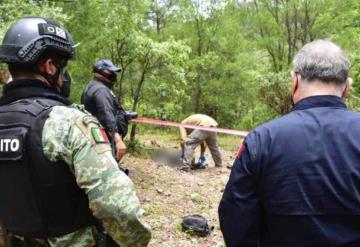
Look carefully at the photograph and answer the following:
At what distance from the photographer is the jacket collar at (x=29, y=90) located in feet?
7.20

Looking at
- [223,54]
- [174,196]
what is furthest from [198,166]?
[223,54]

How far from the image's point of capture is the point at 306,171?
1903 millimetres

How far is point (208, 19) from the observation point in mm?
19875

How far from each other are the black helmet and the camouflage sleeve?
307 mm

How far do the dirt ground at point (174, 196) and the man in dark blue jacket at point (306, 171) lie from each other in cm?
351

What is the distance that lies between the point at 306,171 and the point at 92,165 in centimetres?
93

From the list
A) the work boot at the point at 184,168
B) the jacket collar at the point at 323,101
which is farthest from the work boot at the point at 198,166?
the jacket collar at the point at 323,101

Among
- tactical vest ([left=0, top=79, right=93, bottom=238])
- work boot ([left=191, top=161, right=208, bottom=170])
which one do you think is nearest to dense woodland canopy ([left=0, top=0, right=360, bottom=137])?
work boot ([left=191, top=161, right=208, bottom=170])

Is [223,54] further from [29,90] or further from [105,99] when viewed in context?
[29,90]

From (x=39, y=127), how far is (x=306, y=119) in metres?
1.19

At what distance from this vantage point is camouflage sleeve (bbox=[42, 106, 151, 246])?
2.02 m

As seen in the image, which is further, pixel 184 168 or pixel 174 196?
pixel 184 168

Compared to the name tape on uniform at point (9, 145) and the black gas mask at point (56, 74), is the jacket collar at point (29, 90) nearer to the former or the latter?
the black gas mask at point (56, 74)

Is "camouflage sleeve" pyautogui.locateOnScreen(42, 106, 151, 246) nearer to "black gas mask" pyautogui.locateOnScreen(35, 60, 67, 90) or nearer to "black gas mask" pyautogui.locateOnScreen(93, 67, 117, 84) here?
"black gas mask" pyautogui.locateOnScreen(35, 60, 67, 90)
